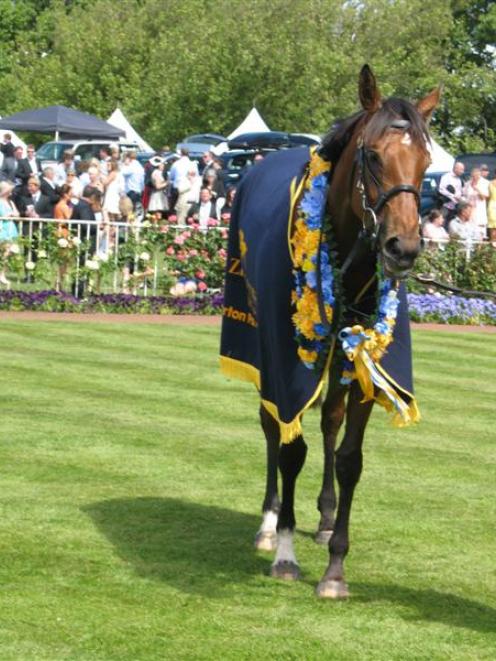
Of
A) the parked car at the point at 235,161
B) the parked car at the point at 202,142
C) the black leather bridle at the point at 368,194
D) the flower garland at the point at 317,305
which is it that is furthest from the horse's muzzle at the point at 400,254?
the parked car at the point at 202,142

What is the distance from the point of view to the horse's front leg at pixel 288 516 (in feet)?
24.7

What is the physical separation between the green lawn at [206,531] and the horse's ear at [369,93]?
7.11 feet

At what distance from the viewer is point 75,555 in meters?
7.76

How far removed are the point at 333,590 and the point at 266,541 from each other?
111 centimetres

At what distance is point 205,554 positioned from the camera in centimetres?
793

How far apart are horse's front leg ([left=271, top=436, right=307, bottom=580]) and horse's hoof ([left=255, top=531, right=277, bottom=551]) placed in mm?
501

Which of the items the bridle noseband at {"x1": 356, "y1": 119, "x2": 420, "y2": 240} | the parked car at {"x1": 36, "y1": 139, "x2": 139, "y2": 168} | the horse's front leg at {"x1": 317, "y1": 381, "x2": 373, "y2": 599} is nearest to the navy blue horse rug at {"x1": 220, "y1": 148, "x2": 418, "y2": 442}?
the horse's front leg at {"x1": 317, "y1": 381, "x2": 373, "y2": 599}

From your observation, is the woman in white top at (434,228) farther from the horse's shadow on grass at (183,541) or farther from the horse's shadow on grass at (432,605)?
the horse's shadow on grass at (432,605)

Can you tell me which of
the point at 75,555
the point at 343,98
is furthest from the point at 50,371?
the point at 343,98

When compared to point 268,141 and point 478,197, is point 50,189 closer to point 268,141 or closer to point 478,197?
point 478,197

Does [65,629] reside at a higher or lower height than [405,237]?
lower

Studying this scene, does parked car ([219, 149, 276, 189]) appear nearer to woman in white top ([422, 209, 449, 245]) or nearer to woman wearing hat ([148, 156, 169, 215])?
woman wearing hat ([148, 156, 169, 215])

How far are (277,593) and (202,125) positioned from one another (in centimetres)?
4198

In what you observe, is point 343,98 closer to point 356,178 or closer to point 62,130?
point 62,130
